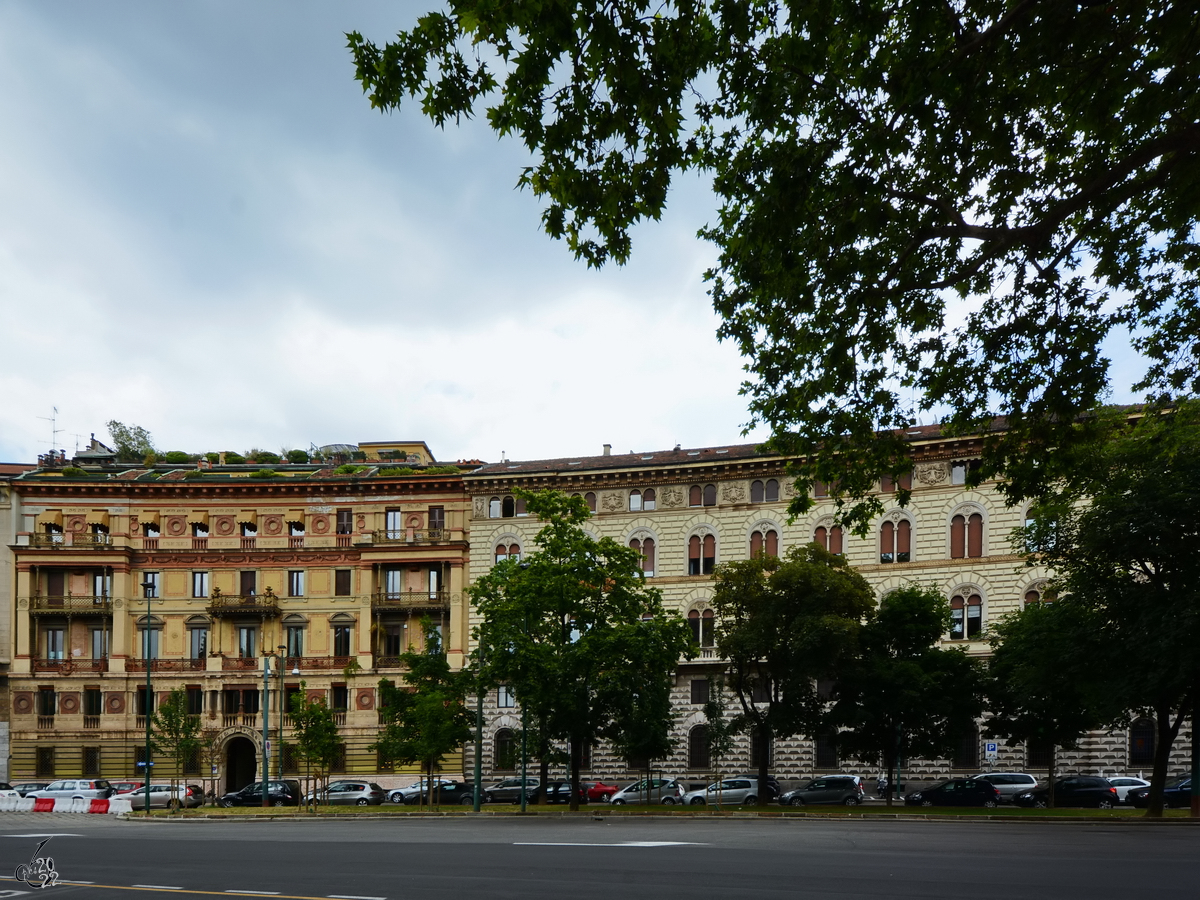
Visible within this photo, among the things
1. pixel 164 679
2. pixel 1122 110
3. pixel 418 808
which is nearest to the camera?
pixel 1122 110

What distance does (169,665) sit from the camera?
66.5 m

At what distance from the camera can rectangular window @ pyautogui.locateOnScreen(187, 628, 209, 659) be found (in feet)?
219

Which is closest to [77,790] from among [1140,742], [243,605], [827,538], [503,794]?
[243,605]

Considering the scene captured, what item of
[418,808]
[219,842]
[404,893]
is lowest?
[418,808]

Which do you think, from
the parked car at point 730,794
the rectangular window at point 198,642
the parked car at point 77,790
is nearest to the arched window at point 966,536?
the parked car at point 730,794

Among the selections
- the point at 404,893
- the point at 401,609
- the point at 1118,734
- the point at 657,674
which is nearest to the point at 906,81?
the point at 404,893

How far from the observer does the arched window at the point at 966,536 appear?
56.6 meters

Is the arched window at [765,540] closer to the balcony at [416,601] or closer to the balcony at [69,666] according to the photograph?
the balcony at [416,601]

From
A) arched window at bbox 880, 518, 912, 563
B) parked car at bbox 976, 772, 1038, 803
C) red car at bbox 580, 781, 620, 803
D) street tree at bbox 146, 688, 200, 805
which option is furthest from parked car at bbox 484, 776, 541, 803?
arched window at bbox 880, 518, 912, 563

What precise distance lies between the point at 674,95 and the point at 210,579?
6082cm

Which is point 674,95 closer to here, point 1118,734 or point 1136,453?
point 1136,453

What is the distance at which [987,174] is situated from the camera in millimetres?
15359

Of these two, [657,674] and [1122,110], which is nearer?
[1122,110]

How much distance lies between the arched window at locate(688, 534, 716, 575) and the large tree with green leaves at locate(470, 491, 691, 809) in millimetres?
15553
